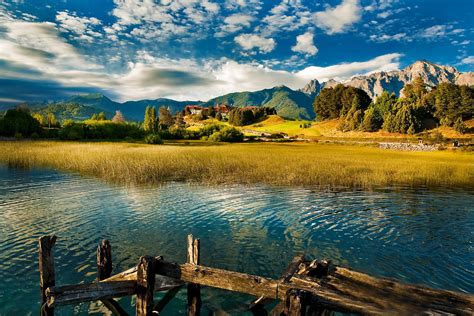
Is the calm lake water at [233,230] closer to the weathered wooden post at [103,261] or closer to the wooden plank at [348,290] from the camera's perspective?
the weathered wooden post at [103,261]

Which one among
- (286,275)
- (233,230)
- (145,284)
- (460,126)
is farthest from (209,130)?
(286,275)

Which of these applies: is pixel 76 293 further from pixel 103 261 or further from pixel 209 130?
pixel 209 130

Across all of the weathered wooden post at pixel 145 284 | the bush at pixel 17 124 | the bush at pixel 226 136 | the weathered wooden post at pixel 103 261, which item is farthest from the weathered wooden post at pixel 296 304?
the bush at pixel 17 124

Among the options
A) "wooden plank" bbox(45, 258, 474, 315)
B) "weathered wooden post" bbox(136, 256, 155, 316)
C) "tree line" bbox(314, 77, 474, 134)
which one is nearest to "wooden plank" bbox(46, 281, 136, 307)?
"wooden plank" bbox(45, 258, 474, 315)

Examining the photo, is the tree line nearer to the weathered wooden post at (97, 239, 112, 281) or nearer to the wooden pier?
the wooden pier

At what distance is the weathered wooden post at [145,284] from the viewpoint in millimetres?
9102

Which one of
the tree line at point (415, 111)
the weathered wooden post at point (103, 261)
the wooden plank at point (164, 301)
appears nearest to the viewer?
the wooden plank at point (164, 301)

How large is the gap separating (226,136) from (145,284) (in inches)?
4434

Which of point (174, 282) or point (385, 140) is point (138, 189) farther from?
point (385, 140)

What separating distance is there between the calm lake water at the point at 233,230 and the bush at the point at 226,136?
90.9 meters

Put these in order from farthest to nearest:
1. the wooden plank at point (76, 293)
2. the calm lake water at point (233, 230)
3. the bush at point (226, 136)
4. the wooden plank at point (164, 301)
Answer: the bush at point (226, 136)
the calm lake water at point (233, 230)
the wooden plank at point (164, 301)
the wooden plank at point (76, 293)

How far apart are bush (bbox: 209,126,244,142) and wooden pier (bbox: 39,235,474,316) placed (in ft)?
364

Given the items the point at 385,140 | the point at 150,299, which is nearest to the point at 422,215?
the point at 150,299

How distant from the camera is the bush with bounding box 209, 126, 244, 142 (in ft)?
397
